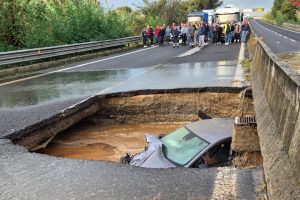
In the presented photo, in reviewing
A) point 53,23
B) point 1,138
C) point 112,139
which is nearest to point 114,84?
point 112,139

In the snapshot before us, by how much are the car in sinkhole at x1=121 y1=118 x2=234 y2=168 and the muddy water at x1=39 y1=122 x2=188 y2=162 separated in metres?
1.54

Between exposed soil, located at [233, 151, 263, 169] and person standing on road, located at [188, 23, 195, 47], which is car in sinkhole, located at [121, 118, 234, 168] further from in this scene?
person standing on road, located at [188, 23, 195, 47]

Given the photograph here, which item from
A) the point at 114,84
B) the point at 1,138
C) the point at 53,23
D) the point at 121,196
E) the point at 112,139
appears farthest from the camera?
the point at 53,23

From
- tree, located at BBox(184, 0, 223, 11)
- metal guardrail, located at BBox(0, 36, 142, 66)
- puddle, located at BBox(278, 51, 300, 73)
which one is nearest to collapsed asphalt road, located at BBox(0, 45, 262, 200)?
puddle, located at BBox(278, 51, 300, 73)

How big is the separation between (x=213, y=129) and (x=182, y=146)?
0.53 m

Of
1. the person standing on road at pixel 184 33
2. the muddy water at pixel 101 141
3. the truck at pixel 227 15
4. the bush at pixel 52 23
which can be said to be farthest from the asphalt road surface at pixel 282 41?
the muddy water at pixel 101 141

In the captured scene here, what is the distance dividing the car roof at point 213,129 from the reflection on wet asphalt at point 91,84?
3568 millimetres

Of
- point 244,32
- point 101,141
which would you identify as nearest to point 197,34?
point 244,32

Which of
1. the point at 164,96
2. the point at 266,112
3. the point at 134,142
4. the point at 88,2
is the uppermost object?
the point at 88,2

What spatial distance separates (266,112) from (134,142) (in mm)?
3632

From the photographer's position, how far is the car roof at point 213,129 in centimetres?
528

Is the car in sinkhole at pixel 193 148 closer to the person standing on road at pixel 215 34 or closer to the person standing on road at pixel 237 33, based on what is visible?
the person standing on road at pixel 237 33

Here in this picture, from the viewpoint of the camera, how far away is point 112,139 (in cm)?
823

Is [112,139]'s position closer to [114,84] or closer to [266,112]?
[114,84]
